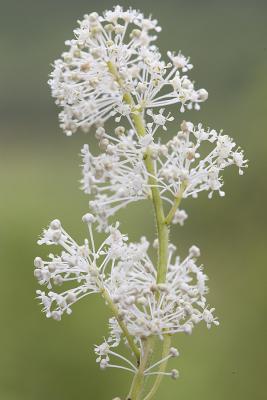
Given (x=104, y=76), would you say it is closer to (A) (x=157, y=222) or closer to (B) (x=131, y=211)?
(A) (x=157, y=222)

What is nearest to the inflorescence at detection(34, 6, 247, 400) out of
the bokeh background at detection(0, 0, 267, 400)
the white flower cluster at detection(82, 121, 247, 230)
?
the white flower cluster at detection(82, 121, 247, 230)

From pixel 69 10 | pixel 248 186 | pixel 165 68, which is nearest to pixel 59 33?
pixel 69 10

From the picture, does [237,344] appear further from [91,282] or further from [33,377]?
[91,282]

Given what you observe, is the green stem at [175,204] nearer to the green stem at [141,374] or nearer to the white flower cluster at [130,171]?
the white flower cluster at [130,171]

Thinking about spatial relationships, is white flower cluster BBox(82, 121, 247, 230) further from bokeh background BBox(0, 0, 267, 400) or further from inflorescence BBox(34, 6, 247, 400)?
bokeh background BBox(0, 0, 267, 400)

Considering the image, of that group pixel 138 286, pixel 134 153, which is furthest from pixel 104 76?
pixel 138 286
